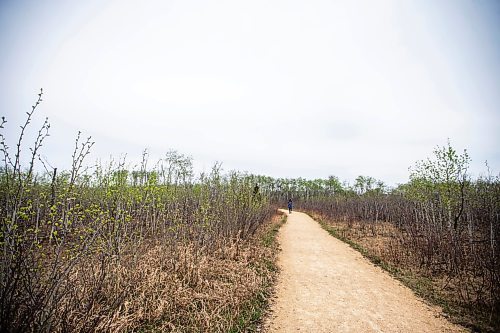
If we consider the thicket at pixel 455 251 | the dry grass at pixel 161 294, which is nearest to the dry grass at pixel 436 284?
the thicket at pixel 455 251

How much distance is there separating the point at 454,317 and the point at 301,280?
3343mm

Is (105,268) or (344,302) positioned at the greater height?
(105,268)

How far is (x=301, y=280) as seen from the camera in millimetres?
6863

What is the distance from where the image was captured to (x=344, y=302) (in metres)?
5.43

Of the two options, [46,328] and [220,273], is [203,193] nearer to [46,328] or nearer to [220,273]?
[220,273]

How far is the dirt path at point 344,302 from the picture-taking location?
4516 millimetres

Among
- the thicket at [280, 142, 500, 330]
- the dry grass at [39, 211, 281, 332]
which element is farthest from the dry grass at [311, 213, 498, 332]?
the dry grass at [39, 211, 281, 332]

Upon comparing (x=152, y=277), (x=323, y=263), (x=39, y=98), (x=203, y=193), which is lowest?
(x=323, y=263)

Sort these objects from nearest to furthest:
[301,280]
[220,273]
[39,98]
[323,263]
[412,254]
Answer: [39,98] < [220,273] < [301,280] < [323,263] < [412,254]

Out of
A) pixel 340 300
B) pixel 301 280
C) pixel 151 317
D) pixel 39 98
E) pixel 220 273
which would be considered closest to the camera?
pixel 39 98

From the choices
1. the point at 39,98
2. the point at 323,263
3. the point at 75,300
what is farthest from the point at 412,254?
the point at 39,98

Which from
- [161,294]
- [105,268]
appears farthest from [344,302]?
[105,268]

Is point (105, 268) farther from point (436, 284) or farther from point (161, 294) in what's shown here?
point (436, 284)

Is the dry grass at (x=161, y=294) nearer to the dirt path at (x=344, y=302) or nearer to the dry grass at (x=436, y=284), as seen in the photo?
the dirt path at (x=344, y=302)
